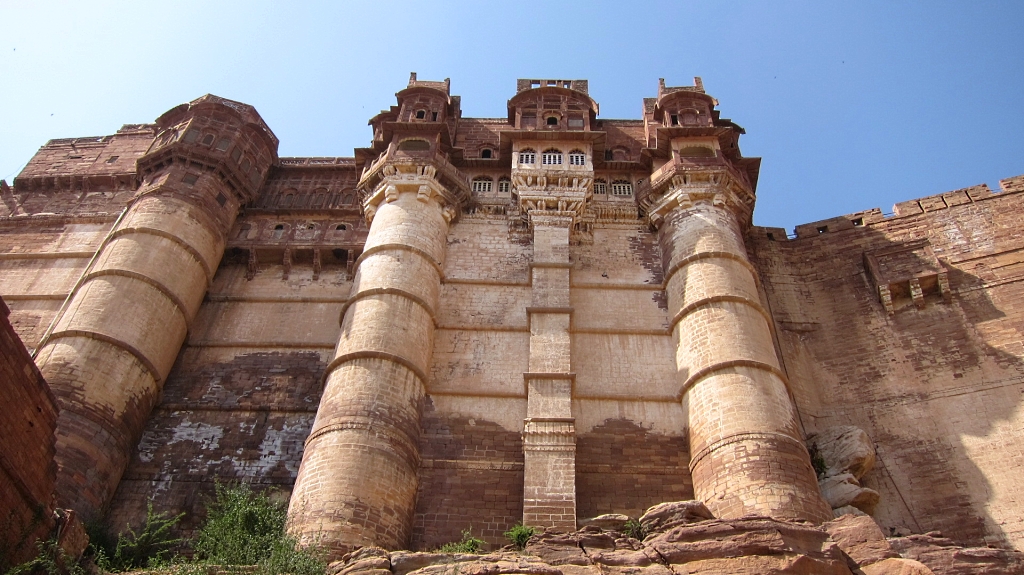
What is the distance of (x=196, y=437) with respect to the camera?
14.8 m

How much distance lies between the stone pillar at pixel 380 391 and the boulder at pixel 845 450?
6303 mm

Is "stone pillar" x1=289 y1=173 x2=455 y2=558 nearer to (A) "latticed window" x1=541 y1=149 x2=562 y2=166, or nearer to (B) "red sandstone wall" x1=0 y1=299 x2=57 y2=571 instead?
(A) "latticed window" x1=541 y1=149 x2=562 y2=166

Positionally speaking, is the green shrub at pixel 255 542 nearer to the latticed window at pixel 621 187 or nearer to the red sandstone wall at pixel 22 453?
the red sandstone wall at pixel 22 453

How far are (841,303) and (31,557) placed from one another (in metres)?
13.8

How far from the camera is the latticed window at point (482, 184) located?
1869cm

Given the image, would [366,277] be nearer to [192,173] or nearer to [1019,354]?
[192,173]

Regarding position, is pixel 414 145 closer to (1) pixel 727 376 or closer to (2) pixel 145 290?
(2) pixel 145 290

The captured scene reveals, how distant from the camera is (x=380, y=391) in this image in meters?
13.4

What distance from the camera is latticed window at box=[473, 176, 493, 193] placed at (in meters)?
18.7

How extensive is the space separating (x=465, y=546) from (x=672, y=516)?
253 centimetres

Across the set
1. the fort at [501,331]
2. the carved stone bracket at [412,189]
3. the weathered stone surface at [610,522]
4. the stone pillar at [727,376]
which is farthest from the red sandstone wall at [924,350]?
the carved stone bracket at [412,189]

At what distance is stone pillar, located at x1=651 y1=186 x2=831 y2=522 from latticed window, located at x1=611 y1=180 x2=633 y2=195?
148 centimetres

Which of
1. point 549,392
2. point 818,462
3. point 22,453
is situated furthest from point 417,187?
point 22,453

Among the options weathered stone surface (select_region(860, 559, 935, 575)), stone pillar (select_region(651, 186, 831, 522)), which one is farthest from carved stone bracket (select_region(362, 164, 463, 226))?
weathered stone surface (select_region(860, 559, 935, 575))
